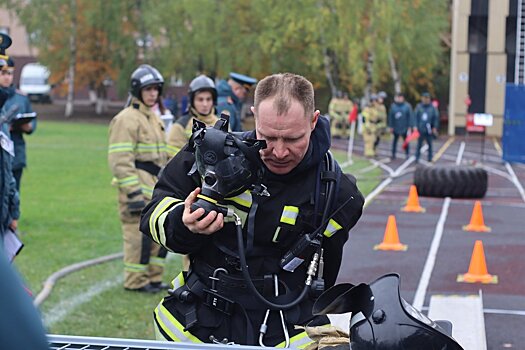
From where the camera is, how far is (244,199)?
136 inches

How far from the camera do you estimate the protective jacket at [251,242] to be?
3498 mm

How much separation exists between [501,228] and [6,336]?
44.8ft

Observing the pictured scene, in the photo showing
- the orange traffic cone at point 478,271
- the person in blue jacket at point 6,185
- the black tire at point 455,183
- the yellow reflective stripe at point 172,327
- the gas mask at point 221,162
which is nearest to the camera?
the gas mask at point 221,162

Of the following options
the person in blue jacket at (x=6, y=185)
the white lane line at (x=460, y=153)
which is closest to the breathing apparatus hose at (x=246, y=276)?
the person in blue jacket at (x=6, y=185)

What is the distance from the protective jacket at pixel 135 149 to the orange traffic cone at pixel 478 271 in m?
3.47

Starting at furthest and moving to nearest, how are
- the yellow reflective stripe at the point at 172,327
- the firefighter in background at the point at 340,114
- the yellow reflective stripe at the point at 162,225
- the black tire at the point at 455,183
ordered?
the firefighter in background at the point at 340,114 < the black tire at the point at 455,183 < the yellow reflective stripe at the point at 172,327 < the yellow reflective stripe at the point at 162,225

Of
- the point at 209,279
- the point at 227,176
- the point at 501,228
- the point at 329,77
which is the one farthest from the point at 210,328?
the point at 329,77

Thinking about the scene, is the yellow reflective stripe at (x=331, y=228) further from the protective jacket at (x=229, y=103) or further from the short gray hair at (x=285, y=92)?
the protective jacket at (x=229, y=103)

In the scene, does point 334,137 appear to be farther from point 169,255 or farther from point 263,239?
point 263,239

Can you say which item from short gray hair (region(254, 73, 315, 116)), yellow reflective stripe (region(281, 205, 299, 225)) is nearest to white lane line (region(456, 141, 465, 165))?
yellow reflective stripe (region(281, 205, 299, 225))

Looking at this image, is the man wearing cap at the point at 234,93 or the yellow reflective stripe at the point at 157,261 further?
the man wearing cap at the point at 234,93

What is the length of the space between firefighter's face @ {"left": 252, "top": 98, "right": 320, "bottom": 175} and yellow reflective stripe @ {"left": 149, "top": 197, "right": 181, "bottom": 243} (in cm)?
38

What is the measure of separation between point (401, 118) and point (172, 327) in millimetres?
27700

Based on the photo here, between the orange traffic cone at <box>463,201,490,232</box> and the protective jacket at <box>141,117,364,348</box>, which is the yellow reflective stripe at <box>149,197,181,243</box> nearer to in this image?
the protective jacket at <box>141,117,364,348</box>
